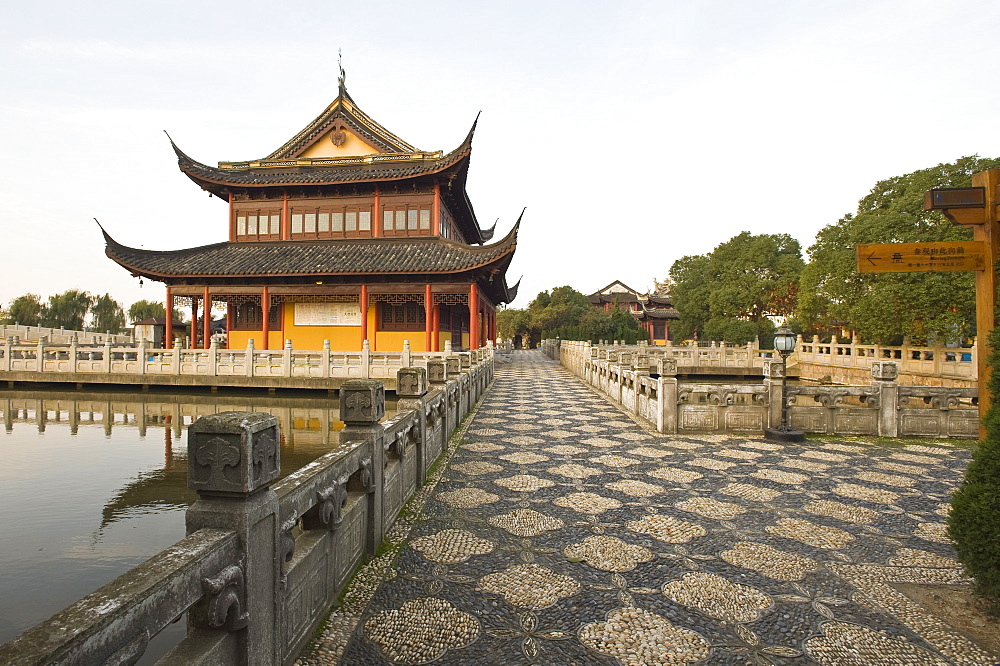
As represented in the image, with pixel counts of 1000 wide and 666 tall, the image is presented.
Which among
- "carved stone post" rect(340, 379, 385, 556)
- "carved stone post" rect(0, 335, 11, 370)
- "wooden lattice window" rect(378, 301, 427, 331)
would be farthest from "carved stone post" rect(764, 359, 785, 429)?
"carved stone post" rect(0, 335, 11, 370)

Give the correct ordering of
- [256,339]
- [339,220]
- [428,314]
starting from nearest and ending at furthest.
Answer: [428,314] < [256,339] < [339,220]

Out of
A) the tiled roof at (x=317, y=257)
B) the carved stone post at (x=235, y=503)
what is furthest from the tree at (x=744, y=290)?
the carved stone post at (x=235, y=503)

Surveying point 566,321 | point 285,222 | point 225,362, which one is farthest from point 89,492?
point 566,321

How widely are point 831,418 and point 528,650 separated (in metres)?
7.80

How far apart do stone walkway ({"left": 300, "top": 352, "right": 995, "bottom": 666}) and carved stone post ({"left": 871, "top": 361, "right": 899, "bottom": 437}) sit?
1.61m

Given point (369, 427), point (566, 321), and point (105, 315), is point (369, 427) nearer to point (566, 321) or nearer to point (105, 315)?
point (566, 321)

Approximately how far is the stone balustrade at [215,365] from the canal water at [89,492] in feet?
8.57

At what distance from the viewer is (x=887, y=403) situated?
8164 mm

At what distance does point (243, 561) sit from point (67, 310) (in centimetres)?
6713

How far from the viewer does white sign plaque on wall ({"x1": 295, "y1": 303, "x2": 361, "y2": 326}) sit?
20859 mm

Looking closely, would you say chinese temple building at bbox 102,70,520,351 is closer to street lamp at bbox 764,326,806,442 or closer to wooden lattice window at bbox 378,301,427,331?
wooden lattice window at bbox 378,301,427,331

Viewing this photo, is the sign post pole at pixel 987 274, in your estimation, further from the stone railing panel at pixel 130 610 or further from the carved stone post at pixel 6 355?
the carved stone post at pixel 6 355

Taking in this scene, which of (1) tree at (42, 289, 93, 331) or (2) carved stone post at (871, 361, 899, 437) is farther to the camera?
(1) tree at (42, 289, 93, 331)

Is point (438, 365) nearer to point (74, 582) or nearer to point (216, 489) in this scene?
point (74, 582)
